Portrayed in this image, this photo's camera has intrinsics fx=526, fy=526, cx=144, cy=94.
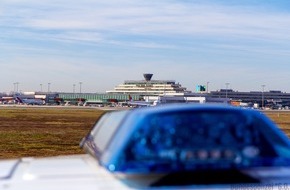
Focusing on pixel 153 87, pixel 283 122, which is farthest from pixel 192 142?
pixel 153 87

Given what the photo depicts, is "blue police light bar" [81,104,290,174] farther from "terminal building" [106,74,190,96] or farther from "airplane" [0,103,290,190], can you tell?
"terminal building" [106,74,190,96]

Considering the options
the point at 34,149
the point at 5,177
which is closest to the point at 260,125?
the point at 5,177

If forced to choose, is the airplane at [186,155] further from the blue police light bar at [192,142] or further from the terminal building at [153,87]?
the terminal building at [153,87]

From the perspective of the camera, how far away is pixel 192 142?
2.31 metres

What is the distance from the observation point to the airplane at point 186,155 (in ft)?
7.48

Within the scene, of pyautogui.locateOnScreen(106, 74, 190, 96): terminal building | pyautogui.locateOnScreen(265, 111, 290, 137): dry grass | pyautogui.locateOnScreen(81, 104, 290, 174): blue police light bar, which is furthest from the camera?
pyautogui.locateOnScreen(106, 74, 190, 96): terminal building

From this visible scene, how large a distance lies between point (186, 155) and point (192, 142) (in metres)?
0.07

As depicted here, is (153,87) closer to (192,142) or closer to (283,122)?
(283,122)

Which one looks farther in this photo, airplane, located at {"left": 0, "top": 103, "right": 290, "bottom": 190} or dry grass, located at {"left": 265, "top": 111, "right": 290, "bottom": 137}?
dry grass, located at {"left": 265, "top": 111, "right": 290, "bottom": 137}

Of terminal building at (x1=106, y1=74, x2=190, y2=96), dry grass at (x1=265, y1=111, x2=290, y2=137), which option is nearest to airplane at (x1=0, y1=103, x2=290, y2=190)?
dry grass at (x1=265, y1=111, x2=290, y2=137)

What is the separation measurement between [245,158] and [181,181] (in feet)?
1.02

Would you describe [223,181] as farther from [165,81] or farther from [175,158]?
[165,81]

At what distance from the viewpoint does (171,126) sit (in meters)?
2.33

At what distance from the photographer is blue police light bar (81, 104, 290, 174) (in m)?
2.28
